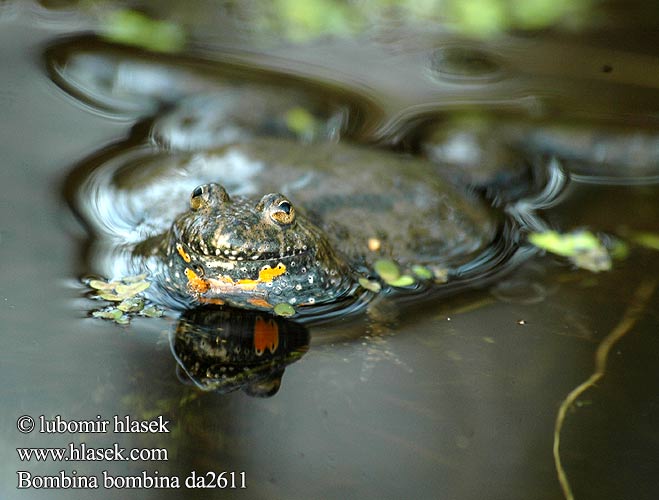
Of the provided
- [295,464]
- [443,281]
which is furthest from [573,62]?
[295,464]

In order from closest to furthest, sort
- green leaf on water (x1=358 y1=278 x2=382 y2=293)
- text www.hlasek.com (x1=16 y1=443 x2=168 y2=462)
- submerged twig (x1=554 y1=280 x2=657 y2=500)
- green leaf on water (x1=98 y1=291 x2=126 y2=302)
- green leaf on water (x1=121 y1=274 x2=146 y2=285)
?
text www.hlasek.com (x1=16 y1=443 x2=168 y2=462)
submerged twig (x1=554 y1=280 x2=657 y2=500)
green leaf on water (x1=98 y1=291 x2=126 y2=302)
green leaf on water (x1=121 y1=274 x2=146 y2=285)
green leaf on water (x1=358 y1=278 x2=382 y2=293)

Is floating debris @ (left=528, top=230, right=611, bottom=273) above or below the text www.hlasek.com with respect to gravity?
above

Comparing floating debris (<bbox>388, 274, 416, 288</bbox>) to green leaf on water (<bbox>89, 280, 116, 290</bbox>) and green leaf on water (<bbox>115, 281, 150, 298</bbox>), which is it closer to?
green leaf on water (<bbox>115, 281, 150, 298</bbox>)

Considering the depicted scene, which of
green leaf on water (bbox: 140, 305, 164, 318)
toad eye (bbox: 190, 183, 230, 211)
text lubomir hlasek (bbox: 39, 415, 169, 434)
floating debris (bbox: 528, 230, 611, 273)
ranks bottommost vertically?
text lubomir hlasek (bbox: 39, 415, 169, 434)

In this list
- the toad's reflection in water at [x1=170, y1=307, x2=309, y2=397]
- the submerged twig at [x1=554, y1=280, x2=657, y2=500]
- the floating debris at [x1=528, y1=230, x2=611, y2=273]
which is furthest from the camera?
the floating debris at [x1=528, y1=230, x2=611, y2=273]

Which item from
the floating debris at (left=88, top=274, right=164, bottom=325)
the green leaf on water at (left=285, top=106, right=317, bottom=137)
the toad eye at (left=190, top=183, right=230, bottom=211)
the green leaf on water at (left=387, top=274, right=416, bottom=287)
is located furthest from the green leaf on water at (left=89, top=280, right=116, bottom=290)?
the green leaf on water at (left=285, top=106, right=317, bottom=137)

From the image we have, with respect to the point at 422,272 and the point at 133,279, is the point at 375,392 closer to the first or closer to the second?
the point at 422,272

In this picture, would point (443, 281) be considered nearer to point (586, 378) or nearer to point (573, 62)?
point (586, 378)

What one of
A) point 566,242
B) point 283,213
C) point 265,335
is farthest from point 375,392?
point 566,242
